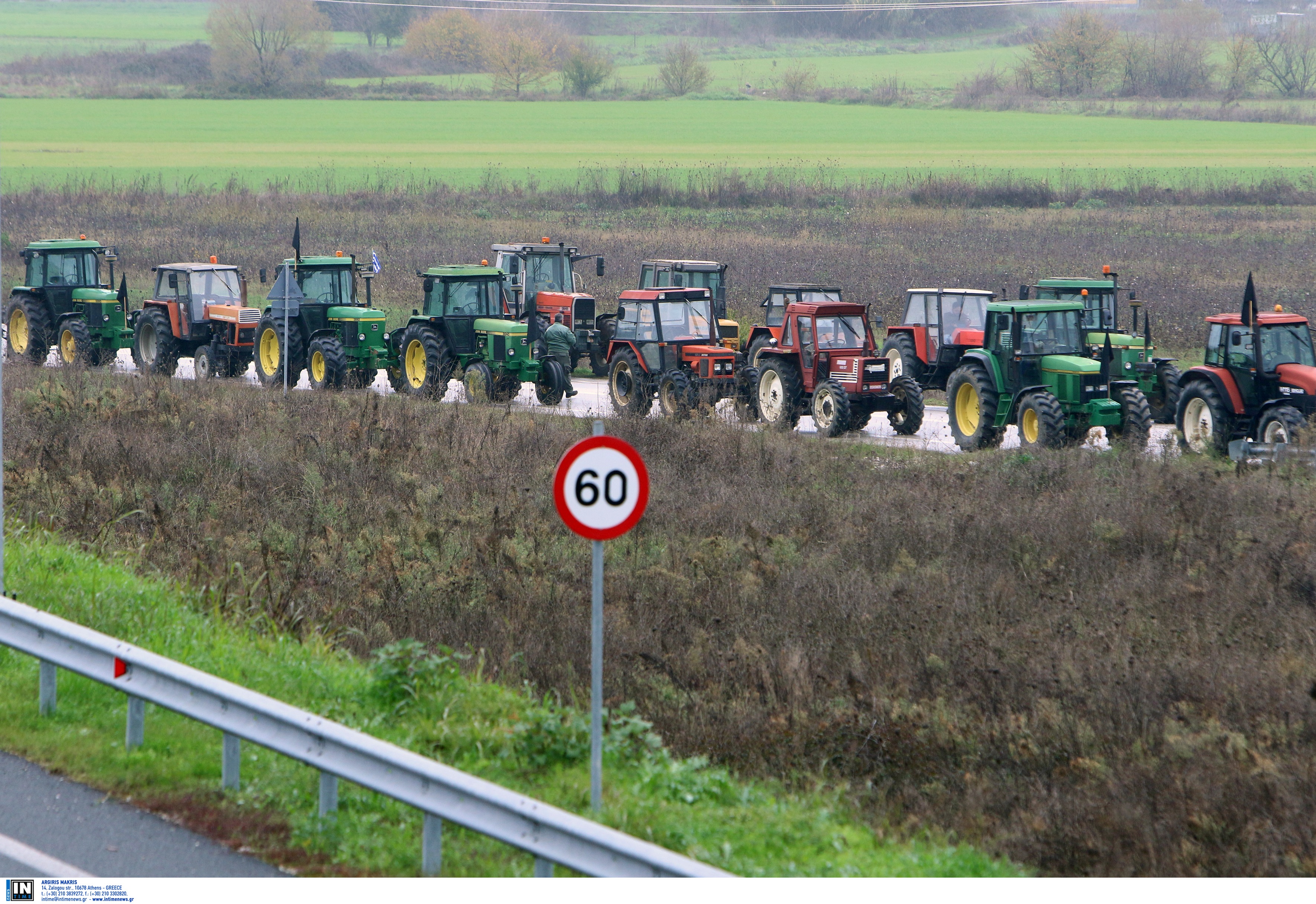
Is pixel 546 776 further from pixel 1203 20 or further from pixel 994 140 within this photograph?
pixel 1203 20

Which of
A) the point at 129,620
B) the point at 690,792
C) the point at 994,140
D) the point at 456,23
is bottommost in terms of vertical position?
the point at 690,792

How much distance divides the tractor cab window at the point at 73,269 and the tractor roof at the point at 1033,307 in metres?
18.5

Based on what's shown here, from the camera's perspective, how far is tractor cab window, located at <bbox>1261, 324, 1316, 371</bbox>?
53.8ft

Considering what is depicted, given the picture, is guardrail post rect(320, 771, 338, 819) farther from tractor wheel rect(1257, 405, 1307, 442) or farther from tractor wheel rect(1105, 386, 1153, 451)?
tractor wheel rect(1105, 386, 1153, 451)

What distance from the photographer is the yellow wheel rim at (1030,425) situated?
1748 centimetres

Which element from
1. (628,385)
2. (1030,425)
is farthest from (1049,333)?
(628,385)

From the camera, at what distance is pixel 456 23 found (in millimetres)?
105562

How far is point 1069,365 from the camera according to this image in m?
17.2

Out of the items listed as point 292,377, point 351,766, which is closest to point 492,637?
point 351,766

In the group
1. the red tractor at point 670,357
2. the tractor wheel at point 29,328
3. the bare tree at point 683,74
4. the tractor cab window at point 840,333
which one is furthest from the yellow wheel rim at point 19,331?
the bare tree at point 683,74

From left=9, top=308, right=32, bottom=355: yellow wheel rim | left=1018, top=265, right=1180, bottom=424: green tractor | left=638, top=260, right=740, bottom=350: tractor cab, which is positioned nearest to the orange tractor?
left=9, top=308, right=32, bottom=355: yellow wheel rim

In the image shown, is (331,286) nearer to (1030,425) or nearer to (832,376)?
(832,376)

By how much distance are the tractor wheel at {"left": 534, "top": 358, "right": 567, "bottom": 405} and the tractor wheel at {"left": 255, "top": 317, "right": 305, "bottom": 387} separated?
451 centimetres

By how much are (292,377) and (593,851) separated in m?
20.3
